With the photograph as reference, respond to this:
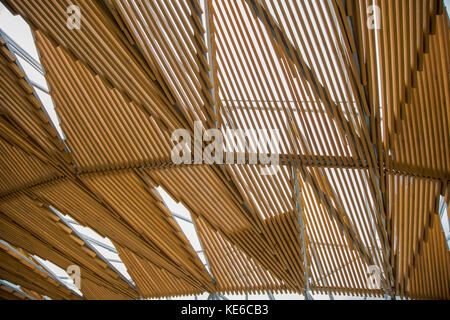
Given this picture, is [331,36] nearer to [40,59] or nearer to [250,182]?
[250,182]

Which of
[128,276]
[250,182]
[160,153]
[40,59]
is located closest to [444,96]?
[250,182]

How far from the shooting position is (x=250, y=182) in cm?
1094

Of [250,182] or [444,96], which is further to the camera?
[250,182]

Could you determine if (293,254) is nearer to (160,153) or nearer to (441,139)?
(160,153)

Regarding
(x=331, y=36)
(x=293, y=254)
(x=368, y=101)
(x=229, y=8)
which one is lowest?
(x=293, y=254)

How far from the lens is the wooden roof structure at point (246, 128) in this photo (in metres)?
7.80

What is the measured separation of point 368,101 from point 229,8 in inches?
116

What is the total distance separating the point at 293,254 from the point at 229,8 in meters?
7.18

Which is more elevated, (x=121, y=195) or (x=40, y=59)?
(x=40, y=59)

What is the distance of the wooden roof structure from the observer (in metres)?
7.80

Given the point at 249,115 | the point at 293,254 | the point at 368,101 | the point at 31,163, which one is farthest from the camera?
the point at 293,254

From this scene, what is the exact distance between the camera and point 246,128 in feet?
31.4
